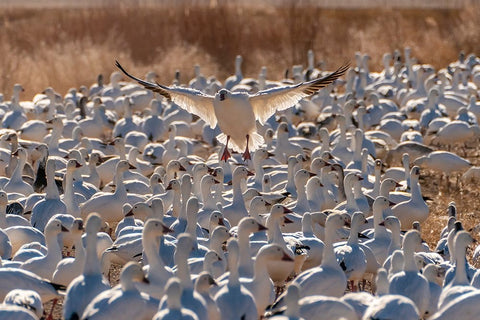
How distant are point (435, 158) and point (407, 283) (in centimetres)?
647

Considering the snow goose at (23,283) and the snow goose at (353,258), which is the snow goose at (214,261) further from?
the snow goose at (23,283)

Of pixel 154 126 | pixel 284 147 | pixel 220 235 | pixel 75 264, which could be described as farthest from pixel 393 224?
pixel 154 126

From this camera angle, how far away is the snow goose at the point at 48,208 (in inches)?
382

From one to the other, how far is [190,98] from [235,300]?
5.73 m

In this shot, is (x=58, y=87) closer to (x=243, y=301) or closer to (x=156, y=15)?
(x=156, y=15)

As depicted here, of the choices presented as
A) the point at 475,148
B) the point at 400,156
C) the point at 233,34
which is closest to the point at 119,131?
the point at 400,156

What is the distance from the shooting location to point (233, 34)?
92.6 feet

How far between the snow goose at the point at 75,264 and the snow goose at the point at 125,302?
49.8 inches

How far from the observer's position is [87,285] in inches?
260

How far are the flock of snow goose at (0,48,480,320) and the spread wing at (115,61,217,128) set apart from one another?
0.08 ft

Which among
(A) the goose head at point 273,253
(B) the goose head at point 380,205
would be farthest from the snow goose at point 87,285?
(B) the goose head at point 380,205

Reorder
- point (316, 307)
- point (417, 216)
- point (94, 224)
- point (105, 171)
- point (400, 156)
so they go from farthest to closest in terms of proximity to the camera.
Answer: point (400, 156) < point (105, 171) < point (417, 216) < point (94, 224) < point (316, 307)

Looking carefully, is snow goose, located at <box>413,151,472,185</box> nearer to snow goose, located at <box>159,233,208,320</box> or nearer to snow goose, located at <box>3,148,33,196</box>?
snow goose, located at <box>3,148,33,196</box>

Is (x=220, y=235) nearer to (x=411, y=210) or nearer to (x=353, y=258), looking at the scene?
(x=353, y=258)
